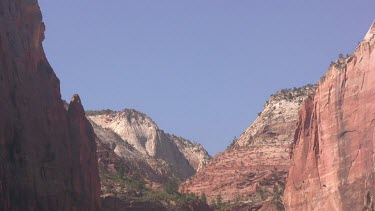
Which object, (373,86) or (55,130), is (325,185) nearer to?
(373,86)

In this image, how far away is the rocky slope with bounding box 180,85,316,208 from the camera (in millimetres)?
144500

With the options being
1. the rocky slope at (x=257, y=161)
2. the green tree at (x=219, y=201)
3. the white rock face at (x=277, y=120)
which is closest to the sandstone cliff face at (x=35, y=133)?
the green tree at (x=219, y=201)

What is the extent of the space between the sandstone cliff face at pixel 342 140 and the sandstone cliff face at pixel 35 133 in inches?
846

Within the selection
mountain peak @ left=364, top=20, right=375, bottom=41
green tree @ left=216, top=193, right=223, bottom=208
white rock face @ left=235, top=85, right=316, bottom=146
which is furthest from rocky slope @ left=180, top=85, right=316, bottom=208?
A: mountain peak @ left=364, top=20, right=375, bottom=41

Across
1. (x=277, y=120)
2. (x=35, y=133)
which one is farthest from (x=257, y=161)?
A: (x=35, y=133)

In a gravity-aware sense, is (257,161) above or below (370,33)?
above

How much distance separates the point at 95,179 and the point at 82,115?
6.24 meters

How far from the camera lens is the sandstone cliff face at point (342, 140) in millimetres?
88938

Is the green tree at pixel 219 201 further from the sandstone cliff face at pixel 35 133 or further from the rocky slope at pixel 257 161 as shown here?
the sandstone cliff face at pixel 35 133

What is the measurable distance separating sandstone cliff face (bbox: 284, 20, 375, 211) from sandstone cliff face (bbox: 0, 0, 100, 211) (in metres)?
21.5

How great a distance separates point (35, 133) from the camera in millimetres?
83000

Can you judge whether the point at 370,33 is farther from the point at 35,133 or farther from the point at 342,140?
the point at 35,133

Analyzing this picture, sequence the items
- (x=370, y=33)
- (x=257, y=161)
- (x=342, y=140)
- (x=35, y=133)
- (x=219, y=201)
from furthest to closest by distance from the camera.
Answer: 1. (x=257, y=161)
2. (x=219, y=201)
3. (x=370, y=33)
4. (x=342, y=140)
5. (x=35, y=133)

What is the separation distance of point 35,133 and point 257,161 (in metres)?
72.6
